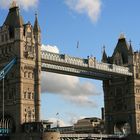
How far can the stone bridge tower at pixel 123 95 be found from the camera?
135500mm

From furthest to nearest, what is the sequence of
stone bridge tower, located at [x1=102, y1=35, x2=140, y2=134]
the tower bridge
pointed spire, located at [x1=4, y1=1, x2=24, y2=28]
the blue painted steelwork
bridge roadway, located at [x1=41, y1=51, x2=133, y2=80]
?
stone bridge tower, located at [x1=102, y1=35, x2=140, y2=134], bridge roadway, located at [x1=41, y1=51, x2=133, y2=80], pointed spire, located at [x1=4, y1=1, x2=24, y2=28], the tower bridge, the blue painted steelwork

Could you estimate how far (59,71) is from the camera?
11975 centimetres

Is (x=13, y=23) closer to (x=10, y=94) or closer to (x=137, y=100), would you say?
(x=10, y=94)

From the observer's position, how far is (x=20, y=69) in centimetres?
10538

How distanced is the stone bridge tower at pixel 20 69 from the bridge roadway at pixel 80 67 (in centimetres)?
473

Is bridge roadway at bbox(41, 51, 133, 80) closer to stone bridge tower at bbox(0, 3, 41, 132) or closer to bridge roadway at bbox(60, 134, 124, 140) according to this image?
stone bridge tower at bbox(0, 3, 41, 132)

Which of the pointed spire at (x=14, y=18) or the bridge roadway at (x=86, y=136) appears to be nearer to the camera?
the bridge roadway at (x=86, y=136)

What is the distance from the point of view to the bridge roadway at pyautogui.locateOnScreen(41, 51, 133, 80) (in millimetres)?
113875

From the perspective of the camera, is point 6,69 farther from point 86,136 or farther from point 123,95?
point 123,95

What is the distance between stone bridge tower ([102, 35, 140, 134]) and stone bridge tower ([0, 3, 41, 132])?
3631cm

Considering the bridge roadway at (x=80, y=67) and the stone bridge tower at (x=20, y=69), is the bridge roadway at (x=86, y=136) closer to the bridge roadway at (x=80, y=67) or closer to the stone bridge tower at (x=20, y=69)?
the stone bridge tower at (x=20, y=69)

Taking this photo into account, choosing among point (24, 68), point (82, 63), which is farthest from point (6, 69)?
point (82, 63)

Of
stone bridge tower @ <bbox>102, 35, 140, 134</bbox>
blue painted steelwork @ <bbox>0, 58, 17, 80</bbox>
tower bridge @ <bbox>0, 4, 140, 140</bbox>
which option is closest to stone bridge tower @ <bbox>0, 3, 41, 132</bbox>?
tower bridge @ <bbox>0, 4, 140, 140</bbox>

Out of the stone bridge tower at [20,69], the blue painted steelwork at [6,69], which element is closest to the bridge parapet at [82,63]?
the stone bridge tower at [20,69]
